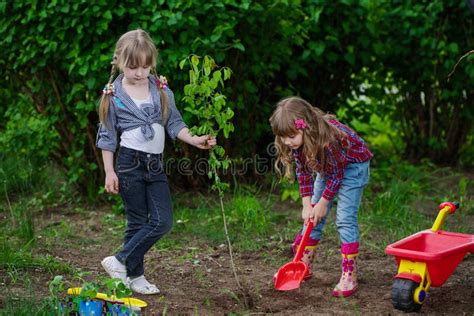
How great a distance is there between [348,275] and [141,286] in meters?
1.07

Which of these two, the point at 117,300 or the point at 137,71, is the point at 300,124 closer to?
the point at 137,71

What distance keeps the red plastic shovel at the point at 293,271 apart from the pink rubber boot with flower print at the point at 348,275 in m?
0.19

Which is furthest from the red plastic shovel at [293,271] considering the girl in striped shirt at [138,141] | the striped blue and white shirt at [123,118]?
the striped blue and white shirt at [123,118]

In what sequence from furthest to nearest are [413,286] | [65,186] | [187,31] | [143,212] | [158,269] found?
[65,186] < [187,31] < [158,269] < [143,212] < [413,286]

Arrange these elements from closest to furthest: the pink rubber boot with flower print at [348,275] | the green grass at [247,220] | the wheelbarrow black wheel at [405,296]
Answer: the wheelbarrow black wheel at [405,296] < the pink rubber boot with flower print at [348,275] < the green grass at [247,220]

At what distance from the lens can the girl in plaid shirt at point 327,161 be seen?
157 inches

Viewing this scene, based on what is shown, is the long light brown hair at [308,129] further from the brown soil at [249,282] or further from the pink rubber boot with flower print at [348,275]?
the brown soil at [249,282]

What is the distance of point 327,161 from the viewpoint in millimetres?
4121

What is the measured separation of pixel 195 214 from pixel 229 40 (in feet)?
4.12

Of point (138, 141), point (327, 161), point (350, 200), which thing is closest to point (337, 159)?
point (327, 161)

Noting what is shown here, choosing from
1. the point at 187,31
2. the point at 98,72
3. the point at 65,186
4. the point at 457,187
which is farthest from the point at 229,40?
the point at 457,187

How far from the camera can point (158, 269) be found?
4.66 metres

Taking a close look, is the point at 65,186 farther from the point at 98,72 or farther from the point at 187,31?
the point at 187,31

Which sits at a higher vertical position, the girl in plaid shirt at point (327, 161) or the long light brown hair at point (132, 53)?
the long light brown hair at point (132, 53)
